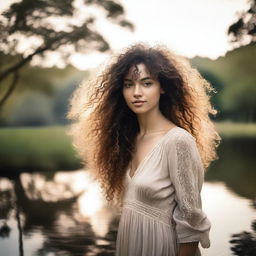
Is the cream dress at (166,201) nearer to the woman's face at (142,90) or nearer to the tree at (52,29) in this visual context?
the woman's face at (142,90)

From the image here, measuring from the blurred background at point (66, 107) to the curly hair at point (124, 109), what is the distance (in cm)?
131

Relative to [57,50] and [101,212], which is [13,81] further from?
[101,212]

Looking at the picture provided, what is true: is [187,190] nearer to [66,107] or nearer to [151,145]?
[151,145]

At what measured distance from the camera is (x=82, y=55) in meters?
3.33

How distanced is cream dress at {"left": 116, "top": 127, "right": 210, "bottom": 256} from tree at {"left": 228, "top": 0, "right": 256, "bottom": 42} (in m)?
1.87

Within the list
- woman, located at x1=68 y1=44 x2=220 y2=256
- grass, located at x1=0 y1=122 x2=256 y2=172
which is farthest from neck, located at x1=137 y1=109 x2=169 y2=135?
grass, located at x1=0 y1=122 x2=256 y2=172

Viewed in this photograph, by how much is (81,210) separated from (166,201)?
176 cm

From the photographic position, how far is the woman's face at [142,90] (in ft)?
5.23

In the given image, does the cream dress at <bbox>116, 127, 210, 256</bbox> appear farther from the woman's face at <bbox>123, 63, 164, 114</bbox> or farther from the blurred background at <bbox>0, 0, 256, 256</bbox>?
the blurred background at <bbox>0, 0, 256, 256</bbox>

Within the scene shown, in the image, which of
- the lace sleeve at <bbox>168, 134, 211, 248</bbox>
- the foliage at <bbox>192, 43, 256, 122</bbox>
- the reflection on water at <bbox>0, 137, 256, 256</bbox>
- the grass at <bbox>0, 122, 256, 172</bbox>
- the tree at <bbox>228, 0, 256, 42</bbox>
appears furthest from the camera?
the grass at <bbox>0, 122, 256, 172</bbox>

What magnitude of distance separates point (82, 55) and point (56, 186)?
98 centimetres

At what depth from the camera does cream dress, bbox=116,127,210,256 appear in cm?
147

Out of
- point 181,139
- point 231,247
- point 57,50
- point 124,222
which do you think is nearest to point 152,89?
point 181,139

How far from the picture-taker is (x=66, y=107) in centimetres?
341
